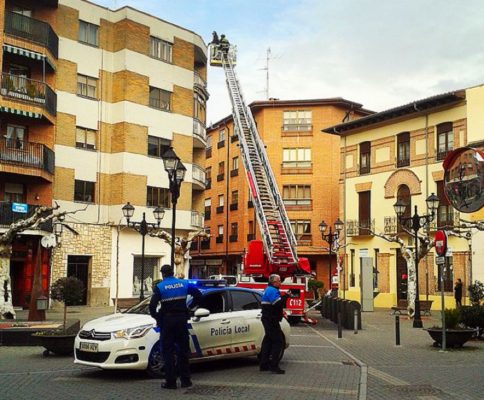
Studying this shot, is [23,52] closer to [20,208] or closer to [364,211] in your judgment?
[20,208]

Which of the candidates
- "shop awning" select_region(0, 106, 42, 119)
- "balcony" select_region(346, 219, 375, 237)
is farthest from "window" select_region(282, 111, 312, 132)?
"shop awning" select_region(0, 106, 42, 119)

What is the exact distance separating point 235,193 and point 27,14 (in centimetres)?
2903

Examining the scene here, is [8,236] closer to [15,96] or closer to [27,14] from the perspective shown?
[15,96]

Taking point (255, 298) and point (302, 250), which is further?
point (302, 250)

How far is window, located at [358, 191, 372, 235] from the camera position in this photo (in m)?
41.7

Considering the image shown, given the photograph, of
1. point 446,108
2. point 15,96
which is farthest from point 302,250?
point 15,96

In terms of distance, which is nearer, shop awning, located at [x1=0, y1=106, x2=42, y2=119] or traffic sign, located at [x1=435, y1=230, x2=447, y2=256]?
traffic sign, located at [x1=435, y1=230, x2=447, y2=256]

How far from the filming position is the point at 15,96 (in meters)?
31.2

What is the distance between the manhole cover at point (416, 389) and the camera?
33.6ft

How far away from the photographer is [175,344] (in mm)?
10250

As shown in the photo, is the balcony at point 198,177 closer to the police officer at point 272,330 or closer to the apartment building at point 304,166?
the apartment building at point 304,166

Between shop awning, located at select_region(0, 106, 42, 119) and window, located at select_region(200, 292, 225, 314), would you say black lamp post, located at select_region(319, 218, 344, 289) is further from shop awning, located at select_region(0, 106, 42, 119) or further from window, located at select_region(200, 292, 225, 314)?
window, located at select_region(200, 292, 225, 314)

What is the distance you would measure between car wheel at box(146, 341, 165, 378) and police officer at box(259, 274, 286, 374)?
6.35 ft

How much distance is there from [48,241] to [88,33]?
40.7ft
